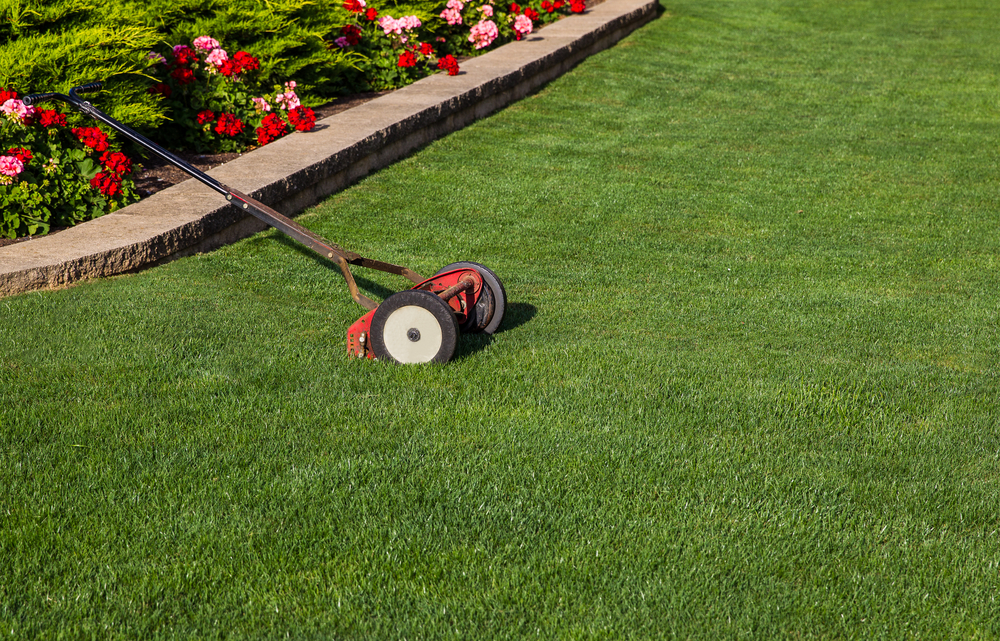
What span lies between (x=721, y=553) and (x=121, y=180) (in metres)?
4.59

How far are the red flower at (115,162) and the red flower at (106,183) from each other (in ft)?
0.12

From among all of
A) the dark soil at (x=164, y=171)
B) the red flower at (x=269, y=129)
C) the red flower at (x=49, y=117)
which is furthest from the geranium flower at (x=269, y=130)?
the red flower at (x=49, y=117)

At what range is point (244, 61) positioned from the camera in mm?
7422

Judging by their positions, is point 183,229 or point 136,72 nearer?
point 183,229

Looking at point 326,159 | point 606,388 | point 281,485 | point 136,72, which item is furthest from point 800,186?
point 281,485

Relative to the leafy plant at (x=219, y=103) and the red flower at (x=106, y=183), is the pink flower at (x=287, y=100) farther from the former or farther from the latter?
the red flower at (x=106, y=183)

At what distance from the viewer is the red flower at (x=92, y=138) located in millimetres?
5762

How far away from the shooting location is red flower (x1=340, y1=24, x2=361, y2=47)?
915 cm

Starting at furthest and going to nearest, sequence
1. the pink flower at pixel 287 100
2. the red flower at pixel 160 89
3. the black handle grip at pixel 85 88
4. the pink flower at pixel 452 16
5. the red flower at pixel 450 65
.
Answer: the pink flower at pixel 452 16 → the red flower at pixel 450 65 → the pink flower at pixel 287 100 → the red flower at pixel 160 89 → the black handle grip at pixel 85 88

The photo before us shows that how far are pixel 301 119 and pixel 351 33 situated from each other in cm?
193

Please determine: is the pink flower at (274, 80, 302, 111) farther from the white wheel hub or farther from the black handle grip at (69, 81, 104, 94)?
the white wheel hub

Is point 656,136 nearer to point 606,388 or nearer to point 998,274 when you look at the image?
point 998,274

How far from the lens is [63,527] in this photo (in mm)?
2953

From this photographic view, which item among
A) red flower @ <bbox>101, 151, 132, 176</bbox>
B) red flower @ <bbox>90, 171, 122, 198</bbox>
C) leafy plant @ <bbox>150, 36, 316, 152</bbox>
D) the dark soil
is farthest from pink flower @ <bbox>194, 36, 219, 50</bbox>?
red flower @ <bbox>90, 171, 122, 198</bbox>
